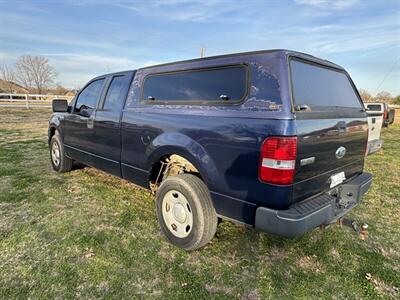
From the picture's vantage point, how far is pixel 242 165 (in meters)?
2.39

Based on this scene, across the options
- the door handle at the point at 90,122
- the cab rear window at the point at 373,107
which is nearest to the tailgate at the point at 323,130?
the door handle at the point at 90,122

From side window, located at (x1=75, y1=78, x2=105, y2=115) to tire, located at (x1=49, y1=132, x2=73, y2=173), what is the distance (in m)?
0.94

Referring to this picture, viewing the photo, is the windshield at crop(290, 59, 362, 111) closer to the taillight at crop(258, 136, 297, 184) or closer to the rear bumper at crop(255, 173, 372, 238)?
the taillight at crop(258, 136, 297, 184)

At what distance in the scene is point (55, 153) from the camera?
220 inches

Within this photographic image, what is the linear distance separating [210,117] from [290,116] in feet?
2.44

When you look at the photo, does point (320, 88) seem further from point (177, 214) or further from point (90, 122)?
point (90, 122)

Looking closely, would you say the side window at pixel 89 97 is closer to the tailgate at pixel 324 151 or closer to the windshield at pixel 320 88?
the windshield at pixel 320 88

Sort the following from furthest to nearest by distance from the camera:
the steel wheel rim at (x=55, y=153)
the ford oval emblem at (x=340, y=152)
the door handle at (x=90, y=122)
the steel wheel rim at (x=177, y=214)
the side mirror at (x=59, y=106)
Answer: the steel wheel rim at (x=55, y=153) → the side mirror at (x=59, y=106) → the door handle at (x=90, y=122) → the steel wheel rim at (x=177, y=214) → the ford oval emblem at (x=340, y=152)

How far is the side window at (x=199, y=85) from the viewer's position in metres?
2.57

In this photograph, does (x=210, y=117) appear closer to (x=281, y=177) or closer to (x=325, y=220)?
(x=281, y=177)

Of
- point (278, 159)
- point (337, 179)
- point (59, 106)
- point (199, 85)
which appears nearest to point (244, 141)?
point (278, 159)

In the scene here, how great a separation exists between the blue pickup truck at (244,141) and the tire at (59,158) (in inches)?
77.7

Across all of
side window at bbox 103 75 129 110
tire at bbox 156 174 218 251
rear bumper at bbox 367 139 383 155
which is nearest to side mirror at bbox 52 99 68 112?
side window at bbox 103 75 129 110

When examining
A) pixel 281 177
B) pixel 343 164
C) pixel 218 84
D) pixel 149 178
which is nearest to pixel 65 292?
pixel 149 178
